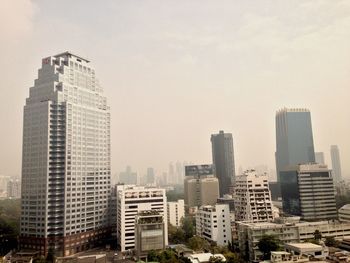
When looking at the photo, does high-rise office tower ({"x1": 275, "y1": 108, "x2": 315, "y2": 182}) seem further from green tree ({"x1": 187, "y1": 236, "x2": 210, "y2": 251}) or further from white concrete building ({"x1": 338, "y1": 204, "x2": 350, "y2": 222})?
green tree ({"x1": 187, "y1": 236, "x2": 210, "y2": 251})

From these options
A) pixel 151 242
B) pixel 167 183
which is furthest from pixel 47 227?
pixel 167 183

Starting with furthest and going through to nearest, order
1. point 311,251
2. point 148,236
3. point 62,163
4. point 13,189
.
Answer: point 13,189, point 62,163, point 148,236, point 311,251

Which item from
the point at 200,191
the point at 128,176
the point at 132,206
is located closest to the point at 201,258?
the point at 132,206

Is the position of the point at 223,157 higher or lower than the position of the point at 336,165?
higher

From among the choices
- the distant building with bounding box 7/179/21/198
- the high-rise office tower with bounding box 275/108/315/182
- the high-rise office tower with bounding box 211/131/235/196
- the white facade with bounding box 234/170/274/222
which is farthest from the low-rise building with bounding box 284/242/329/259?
the high-rise office tower with bounding box 211/131/235/196

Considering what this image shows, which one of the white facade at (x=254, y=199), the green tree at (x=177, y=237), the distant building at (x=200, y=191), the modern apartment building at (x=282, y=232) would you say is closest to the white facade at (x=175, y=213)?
the green tree at (x=177, y=237)

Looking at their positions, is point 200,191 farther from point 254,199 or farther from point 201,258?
point 201,258

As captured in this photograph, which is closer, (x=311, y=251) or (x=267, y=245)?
(x=311, y=251)

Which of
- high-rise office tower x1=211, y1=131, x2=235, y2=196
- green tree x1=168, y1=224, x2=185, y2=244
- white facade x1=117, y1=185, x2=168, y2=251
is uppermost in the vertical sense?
high-rise office tower x1=211, y1=131, x2=235, y2=196
